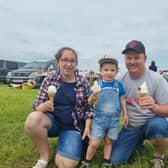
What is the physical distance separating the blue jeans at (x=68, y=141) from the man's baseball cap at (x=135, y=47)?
1028mm

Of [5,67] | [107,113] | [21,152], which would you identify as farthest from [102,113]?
[5,67]

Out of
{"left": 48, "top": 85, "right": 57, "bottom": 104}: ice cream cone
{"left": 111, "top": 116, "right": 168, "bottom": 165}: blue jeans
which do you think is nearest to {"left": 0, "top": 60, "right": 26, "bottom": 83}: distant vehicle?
{"left": 111, "top": 116, "right": 168, "bottom": 165}: blue jeans

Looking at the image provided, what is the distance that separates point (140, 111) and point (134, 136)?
1.07 ft

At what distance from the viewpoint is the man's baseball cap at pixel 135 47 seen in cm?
367

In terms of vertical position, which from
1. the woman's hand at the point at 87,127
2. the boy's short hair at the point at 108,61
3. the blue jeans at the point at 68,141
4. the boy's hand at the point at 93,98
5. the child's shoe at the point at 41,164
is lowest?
the child's shoe at the point at 41,164

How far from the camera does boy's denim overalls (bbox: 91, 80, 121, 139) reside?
11.9ft

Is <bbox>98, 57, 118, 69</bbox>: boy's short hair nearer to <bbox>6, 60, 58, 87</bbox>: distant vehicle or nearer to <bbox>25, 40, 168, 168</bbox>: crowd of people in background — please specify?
<bbox>25, 40, 168, 168</bbox>: crowd of people in background

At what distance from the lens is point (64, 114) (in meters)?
3.89

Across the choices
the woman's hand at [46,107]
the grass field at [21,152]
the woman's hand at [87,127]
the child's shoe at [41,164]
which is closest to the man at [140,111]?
the grass field at [21,152]

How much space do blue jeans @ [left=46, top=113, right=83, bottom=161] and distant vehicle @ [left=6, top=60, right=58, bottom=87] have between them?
43.0 ft

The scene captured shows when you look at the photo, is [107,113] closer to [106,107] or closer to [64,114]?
[106,107]

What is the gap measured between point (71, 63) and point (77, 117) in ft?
1.97

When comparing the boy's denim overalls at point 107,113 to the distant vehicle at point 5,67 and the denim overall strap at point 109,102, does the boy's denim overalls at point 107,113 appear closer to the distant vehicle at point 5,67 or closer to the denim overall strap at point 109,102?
the denim overall strap at point 109,102

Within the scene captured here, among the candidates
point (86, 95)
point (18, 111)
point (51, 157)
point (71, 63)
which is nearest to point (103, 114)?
point (86, 95)
